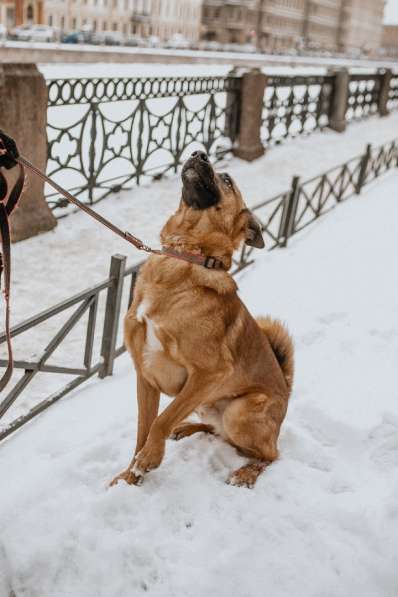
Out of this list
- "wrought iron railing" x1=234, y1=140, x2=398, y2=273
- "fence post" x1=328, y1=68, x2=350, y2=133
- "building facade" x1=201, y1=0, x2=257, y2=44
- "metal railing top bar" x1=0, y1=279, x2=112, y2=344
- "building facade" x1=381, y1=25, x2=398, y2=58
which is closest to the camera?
"metal railing top bar" x1=0, y1=279, x2=112, y2=344

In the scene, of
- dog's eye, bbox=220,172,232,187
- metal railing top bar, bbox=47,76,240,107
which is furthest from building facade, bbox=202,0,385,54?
dog's eye, bbox=220,172,232,187

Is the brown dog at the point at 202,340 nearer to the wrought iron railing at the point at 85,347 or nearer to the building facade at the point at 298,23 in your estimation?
the wrought iron railing at the point at 85,347

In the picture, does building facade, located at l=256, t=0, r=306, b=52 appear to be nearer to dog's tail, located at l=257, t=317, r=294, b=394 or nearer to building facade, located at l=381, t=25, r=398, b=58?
building facade, located at l=381, t=25, r=398, b=58

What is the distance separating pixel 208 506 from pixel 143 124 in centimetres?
854

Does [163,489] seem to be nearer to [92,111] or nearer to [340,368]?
[340,368]

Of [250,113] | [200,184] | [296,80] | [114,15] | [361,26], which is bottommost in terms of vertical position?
[200,184]

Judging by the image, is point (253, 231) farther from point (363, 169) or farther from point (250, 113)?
point (250, 113)

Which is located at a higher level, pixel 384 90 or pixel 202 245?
pixel 384 90

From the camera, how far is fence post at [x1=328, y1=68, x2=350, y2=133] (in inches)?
698

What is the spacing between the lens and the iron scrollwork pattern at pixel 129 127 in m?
8.63

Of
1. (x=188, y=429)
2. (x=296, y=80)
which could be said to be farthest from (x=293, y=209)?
(x=296, y=80)

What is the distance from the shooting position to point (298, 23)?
350ft

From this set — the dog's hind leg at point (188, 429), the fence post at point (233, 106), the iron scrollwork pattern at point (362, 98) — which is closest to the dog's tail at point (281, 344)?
the dog's hind leg at point (188, 429)

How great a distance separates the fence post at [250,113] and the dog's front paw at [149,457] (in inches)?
441
